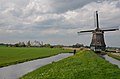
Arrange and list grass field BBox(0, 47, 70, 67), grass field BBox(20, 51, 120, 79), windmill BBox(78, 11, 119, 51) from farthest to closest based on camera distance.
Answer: windmill BBox(78, 11, 119, 51) < grass field BBox(0, 47, 70, 67) < grass field BBox(20, 51, 120, 79)

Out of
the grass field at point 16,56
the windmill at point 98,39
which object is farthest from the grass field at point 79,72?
the windmill at point 98,39

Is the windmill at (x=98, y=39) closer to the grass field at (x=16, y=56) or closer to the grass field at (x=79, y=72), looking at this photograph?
the grass field at (x=16, y=56)

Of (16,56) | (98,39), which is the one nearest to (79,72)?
(16,56)

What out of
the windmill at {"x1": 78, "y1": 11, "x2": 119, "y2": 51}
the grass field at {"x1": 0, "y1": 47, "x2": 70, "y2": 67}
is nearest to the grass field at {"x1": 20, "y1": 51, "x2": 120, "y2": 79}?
the grass field at {"x1": 0, "y1": 47, "x2": 70, "y2": 67}

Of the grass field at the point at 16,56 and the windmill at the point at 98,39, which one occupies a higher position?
the windmill at the point at 98,39

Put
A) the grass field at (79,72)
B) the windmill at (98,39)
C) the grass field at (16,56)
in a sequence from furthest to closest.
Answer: the windmill at (98,39) → the grass field at (16,56) → the grass field at (79,72)

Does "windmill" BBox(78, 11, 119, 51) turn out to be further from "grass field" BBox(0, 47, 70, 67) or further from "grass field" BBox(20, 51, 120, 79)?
"grass field" BBox(20, 51, 120, 79)

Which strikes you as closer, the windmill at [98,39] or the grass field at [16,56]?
the grass field at [16,56]

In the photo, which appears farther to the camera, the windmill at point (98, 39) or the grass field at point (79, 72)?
the windmill at point (98, 39)

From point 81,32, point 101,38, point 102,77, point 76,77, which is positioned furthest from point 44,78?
point 81,32

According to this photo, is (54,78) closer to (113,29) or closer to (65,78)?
(65,78)

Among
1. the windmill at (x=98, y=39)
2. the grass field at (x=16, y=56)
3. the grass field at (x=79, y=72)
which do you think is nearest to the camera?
the grass field at (x=79, y=72)

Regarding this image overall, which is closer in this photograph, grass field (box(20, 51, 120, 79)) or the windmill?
grass field (box(20, 51, 120, 79))

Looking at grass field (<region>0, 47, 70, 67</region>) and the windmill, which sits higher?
the windmill
